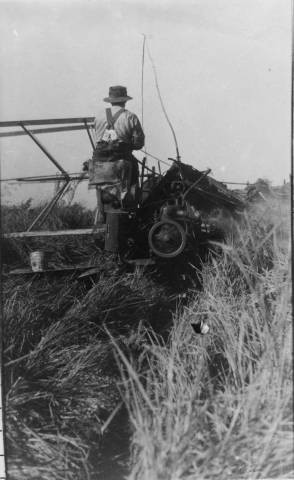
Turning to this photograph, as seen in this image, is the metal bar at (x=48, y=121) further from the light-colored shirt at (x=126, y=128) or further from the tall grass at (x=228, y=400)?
the tall grass at (x=228, y=400)

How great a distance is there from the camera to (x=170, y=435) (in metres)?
2.99

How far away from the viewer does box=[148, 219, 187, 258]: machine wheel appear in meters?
5.36

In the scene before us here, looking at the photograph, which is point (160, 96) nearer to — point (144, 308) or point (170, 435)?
point (144, 308)

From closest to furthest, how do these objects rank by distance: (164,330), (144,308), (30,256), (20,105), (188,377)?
(188,377) < (20,105) < (164,330) < (144,308) < (30,256)

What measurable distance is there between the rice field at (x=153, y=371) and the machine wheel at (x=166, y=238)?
13.5 inches

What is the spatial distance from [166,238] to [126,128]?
1140mm

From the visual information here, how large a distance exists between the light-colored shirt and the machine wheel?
0.81 m

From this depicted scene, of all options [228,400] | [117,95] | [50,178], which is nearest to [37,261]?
[50,178]

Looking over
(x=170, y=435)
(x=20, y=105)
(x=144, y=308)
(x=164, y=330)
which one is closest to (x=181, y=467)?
(x=170, y=435)

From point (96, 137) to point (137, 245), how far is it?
1213 mm

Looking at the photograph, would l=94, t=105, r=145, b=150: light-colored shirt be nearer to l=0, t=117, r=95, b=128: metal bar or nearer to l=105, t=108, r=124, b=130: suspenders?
l=105, t=108, r=124, b=130: suspenders

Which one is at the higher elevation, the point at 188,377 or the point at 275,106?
the point at 275,106

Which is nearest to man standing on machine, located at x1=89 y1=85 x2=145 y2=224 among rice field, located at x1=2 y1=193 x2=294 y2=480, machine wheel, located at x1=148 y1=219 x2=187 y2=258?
machine wheel, located at x1=148 y1=219 x2=187 y2=258

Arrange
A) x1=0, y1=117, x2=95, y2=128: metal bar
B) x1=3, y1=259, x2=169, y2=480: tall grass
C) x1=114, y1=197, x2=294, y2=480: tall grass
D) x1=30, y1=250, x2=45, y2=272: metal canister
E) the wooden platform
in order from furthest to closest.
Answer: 1. x1=30, y1=250, x2=45, y2=272: metal canister
2. the wooden platform
3. x1=0, y1=117, x2=95, y2=128: metal bar
4. x1=3, y1=259, x2=169, y2=480: tall grass
5. x1=114, y1=197, x2=294, y2=480: tall grass
